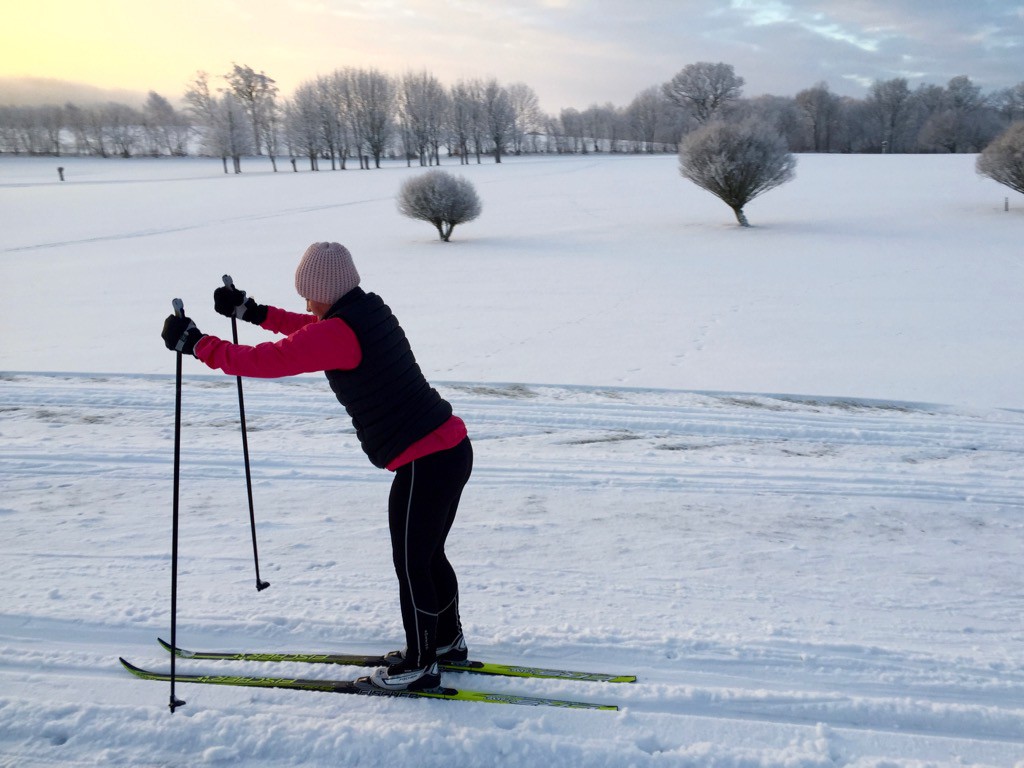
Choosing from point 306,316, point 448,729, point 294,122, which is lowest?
point 448,729

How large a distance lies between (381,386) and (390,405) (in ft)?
0.28

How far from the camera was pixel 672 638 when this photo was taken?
3455 millimetres

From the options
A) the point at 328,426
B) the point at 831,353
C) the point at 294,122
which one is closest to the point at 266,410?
the point at 328,426

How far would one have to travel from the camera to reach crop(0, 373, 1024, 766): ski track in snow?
292cm

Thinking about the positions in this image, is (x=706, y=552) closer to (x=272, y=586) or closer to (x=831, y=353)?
(x=272, y=586)

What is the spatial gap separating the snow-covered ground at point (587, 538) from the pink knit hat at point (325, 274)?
1.70 m

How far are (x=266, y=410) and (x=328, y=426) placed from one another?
819 millimetres

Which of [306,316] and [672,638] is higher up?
[306,316]

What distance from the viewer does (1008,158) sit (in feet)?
75.8

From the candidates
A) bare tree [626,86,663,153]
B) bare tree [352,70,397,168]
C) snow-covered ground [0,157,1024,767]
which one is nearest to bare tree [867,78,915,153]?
bare tree [626,86,663,153]

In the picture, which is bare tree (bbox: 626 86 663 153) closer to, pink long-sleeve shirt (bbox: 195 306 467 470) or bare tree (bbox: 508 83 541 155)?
bare tree (bbox: 508 83 541 155)

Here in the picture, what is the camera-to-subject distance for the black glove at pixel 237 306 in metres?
3.36

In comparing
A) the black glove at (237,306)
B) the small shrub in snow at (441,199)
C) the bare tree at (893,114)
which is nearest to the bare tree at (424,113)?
the bare tree at (893,114)

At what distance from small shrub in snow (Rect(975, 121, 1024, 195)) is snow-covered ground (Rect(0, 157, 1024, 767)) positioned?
46.6ft
